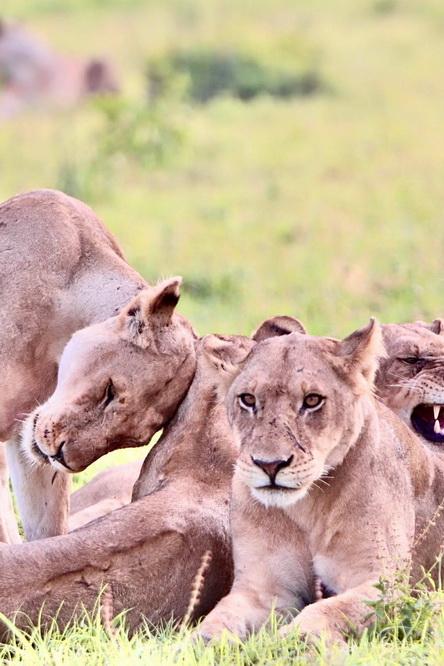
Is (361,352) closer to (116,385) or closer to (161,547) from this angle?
(161,547)

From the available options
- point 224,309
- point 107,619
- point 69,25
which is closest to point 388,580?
point 107,619

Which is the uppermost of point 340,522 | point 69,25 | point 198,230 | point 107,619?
point 340,522

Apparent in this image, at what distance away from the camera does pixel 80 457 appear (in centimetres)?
480

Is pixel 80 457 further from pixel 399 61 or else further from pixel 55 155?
pixel 399 61

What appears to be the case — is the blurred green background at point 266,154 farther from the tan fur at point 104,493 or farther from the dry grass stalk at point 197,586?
the dry grass stalk at point 197,586

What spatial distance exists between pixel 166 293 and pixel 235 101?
12955mm

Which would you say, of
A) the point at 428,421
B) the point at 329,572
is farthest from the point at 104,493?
the point at 329,572

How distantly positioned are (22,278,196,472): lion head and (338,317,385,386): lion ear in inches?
31.2

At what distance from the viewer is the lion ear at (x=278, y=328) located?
483 centimetres

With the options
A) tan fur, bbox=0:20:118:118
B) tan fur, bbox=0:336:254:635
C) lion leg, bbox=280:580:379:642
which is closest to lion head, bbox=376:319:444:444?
tan fur, bbox=0:336:254:635

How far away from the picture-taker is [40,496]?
530cm

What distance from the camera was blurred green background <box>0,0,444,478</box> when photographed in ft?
35.9

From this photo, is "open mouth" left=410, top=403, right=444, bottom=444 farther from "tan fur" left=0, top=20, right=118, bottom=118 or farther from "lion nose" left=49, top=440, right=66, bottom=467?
"tan fur" left=0, top=20, right=118, bottom=118

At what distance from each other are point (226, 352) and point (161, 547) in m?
0.64
